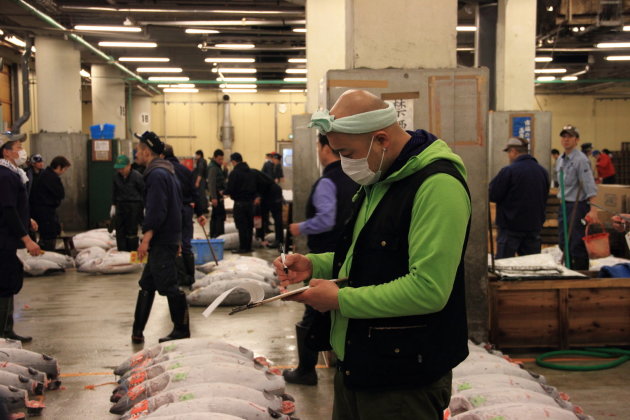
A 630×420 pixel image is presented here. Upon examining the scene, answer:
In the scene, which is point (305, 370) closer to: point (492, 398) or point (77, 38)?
point (492, 398)

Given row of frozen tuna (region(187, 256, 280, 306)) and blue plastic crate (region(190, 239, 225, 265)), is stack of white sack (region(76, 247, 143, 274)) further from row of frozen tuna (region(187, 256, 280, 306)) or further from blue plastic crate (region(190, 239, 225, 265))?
row of frozen tuna (region(187, 256, 280, 306))

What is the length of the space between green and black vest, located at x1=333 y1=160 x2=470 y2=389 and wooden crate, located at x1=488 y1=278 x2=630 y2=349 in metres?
4.31

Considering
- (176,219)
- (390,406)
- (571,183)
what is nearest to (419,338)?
(390,406)

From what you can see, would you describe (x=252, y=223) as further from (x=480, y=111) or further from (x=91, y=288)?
(x=480, y=111)

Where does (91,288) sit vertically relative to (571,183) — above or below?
below

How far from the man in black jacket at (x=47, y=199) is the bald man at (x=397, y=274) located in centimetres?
1079

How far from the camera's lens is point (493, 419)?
12.5 ft

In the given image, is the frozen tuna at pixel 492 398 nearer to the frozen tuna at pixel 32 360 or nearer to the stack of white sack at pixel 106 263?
the frozen tuna at pixel 32 360

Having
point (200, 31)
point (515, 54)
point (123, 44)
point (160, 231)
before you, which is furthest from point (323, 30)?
point (123, 44)

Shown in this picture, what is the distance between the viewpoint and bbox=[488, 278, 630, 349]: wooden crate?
650 centimetres

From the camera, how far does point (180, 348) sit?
516 centimetres

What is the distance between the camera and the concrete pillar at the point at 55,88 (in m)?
17.8

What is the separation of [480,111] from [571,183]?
3935mm

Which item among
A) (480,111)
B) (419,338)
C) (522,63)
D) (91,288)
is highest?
(522,63)
